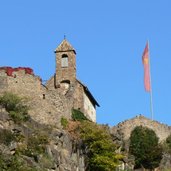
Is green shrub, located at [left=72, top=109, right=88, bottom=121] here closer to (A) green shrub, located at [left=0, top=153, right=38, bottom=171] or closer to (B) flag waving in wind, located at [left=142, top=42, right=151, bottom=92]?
(B) flag waving in wind, located at [left=142, top=42, right=151, bottom=92]

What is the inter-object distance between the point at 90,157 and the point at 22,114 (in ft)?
23.2

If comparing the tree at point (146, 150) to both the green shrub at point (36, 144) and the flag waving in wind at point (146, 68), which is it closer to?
the flag waving in wind at point (146, 68)

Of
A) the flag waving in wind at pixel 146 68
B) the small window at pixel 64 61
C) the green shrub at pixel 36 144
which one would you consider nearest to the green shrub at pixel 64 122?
the green shrub at pixel 36 144

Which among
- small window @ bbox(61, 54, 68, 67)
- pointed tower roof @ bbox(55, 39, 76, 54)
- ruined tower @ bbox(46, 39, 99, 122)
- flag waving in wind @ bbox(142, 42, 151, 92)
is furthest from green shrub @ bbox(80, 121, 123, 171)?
flag waving in wind @ bbox(142, 42, 151, 92)

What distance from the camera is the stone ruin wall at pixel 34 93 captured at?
240ft

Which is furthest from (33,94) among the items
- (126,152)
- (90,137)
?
(126,152)

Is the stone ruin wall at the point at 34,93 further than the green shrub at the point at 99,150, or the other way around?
the stone ruin wall at the point at 34,93

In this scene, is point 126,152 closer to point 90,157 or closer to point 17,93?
point 90,157

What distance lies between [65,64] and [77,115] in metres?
6.91

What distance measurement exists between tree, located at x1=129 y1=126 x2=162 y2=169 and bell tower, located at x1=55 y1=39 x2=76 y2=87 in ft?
27.2

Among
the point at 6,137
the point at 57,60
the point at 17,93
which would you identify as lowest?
the point at 6,137

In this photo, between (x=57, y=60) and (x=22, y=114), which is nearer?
(x=22, y=114)

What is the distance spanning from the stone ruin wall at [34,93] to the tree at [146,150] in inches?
369

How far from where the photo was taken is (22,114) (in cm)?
7081
